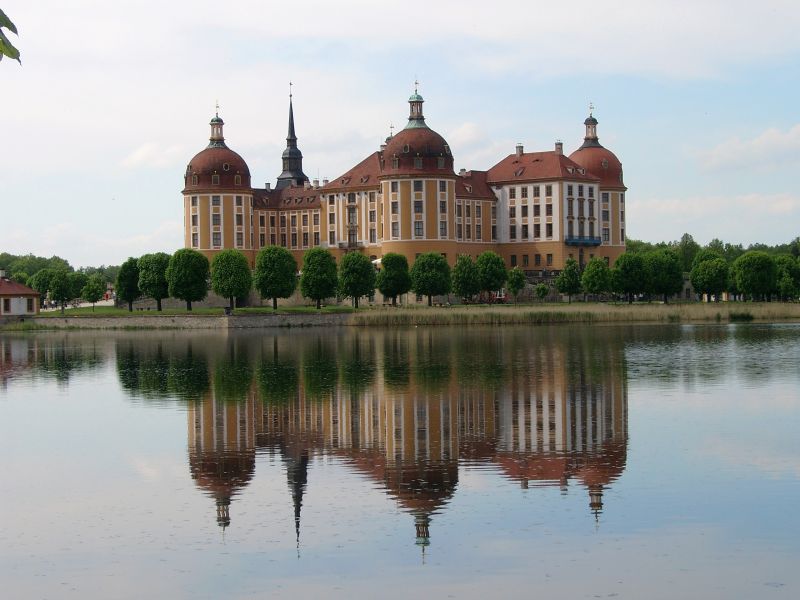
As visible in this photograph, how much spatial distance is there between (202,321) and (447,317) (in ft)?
60.8

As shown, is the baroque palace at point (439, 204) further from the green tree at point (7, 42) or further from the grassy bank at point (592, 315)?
the green tree at point (7, 42)

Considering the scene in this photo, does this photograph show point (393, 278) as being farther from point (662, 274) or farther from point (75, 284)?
point (75, 284)

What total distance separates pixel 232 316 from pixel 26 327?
53.2ft

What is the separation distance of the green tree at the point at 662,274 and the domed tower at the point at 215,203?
141ft

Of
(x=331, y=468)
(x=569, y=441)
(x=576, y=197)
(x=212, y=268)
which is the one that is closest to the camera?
(x=331, y=468)

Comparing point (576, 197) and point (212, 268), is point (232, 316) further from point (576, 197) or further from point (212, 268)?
point (576, 197)

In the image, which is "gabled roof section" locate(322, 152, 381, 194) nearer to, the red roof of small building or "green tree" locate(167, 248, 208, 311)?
"green tree" locate(167, 248, 208, 311)

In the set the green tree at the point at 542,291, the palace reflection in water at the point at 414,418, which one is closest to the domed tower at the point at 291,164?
the green tree at the point at 542,291

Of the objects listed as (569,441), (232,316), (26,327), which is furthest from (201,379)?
(26,327)

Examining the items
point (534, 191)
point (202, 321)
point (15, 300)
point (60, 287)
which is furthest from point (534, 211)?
point (15, 300)

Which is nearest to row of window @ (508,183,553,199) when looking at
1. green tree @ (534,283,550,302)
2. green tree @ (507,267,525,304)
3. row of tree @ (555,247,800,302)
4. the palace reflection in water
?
row of tree @ (555,247,800,302)

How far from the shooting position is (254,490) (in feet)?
67.3

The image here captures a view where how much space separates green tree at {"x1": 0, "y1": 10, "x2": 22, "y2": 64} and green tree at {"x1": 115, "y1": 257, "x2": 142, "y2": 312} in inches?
3873

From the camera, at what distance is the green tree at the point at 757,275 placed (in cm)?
10350
